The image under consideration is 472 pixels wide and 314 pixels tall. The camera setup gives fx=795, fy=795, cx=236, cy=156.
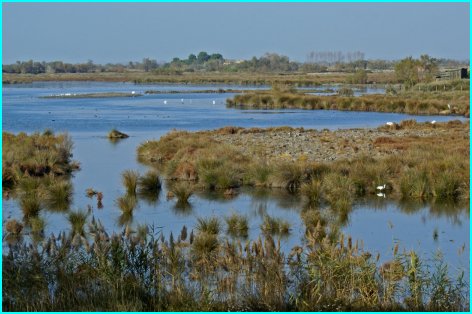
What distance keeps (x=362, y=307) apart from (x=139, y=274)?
252 centimetres

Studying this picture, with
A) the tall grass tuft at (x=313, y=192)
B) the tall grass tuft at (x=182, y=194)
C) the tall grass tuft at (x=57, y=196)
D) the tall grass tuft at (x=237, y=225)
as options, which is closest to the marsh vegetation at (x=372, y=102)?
the tall grass tuft at (x=313, y=192)

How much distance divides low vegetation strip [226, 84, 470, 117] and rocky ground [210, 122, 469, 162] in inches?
647

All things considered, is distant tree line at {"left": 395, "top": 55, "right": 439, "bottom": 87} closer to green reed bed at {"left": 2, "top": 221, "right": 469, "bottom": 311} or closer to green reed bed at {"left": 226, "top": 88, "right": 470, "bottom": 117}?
green reed bed at {"left": 226, "top": 88, "right": 470, "bottom": 117}

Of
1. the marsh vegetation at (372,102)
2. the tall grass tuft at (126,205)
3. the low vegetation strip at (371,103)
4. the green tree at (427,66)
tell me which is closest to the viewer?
the tall grass tuft at (126,205)

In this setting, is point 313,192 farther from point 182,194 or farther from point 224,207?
point 182,194

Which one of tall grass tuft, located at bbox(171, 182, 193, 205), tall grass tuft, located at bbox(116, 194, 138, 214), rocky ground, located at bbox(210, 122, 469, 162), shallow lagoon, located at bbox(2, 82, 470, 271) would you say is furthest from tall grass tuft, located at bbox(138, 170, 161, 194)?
rocky ground, located at bbox(210, 122, 469, 162)

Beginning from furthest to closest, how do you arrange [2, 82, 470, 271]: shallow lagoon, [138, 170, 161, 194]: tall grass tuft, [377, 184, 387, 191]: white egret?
1. [138, 170, 161, 194]: tall grass tuft
2. [377, 184, 387, 191]: white egret
3. [2, 82, 470, 271]: shallow lagoon

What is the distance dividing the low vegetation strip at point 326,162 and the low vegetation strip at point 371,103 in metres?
22.5

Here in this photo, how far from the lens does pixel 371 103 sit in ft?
190

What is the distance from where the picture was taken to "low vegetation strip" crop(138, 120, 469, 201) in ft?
64.1

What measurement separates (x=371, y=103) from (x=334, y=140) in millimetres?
29558

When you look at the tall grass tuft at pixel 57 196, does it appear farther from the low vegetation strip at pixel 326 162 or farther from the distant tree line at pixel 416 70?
the distant tree line at pixel 416 70

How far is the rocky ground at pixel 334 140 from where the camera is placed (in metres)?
25.2

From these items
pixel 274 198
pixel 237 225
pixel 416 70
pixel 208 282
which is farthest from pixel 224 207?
pixel 416 70
